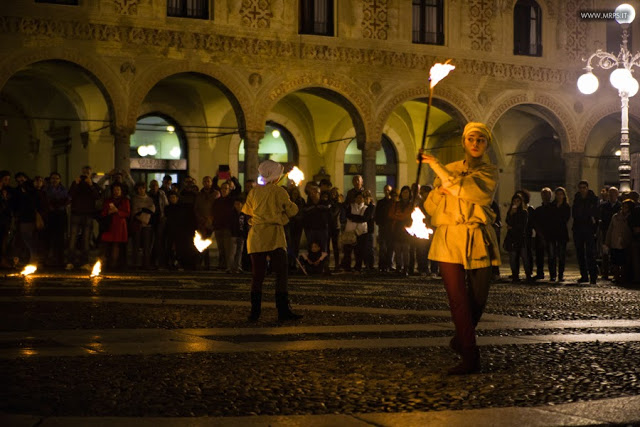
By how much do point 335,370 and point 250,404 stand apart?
4.10 ft

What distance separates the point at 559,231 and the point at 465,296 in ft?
38.5

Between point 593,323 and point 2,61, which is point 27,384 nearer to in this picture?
point 593,323

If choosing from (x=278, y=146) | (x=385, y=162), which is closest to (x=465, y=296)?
(x=278, y=146)

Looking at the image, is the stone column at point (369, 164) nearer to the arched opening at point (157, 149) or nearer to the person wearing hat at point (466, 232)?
the arched opening at point (157, 149)

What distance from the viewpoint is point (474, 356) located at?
249 inches

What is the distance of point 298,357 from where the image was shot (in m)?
7.09

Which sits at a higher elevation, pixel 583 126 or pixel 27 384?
pixel 583 126

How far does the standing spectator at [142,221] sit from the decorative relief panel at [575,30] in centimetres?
1587

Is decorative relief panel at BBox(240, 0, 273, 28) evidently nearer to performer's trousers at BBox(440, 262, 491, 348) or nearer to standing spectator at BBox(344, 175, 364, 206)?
standing spectator at BBox(344, 175, 364, 206)

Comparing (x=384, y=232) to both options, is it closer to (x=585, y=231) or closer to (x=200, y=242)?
(x=200, y=242)

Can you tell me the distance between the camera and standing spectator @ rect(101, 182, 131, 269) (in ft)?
57.8

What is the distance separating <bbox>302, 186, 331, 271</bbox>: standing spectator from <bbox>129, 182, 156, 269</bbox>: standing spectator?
296cm

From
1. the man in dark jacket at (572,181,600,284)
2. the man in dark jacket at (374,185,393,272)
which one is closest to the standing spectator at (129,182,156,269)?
the man in dark jacket at (374,185,393,272)

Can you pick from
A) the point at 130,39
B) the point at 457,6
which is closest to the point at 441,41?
the point at 457,6
